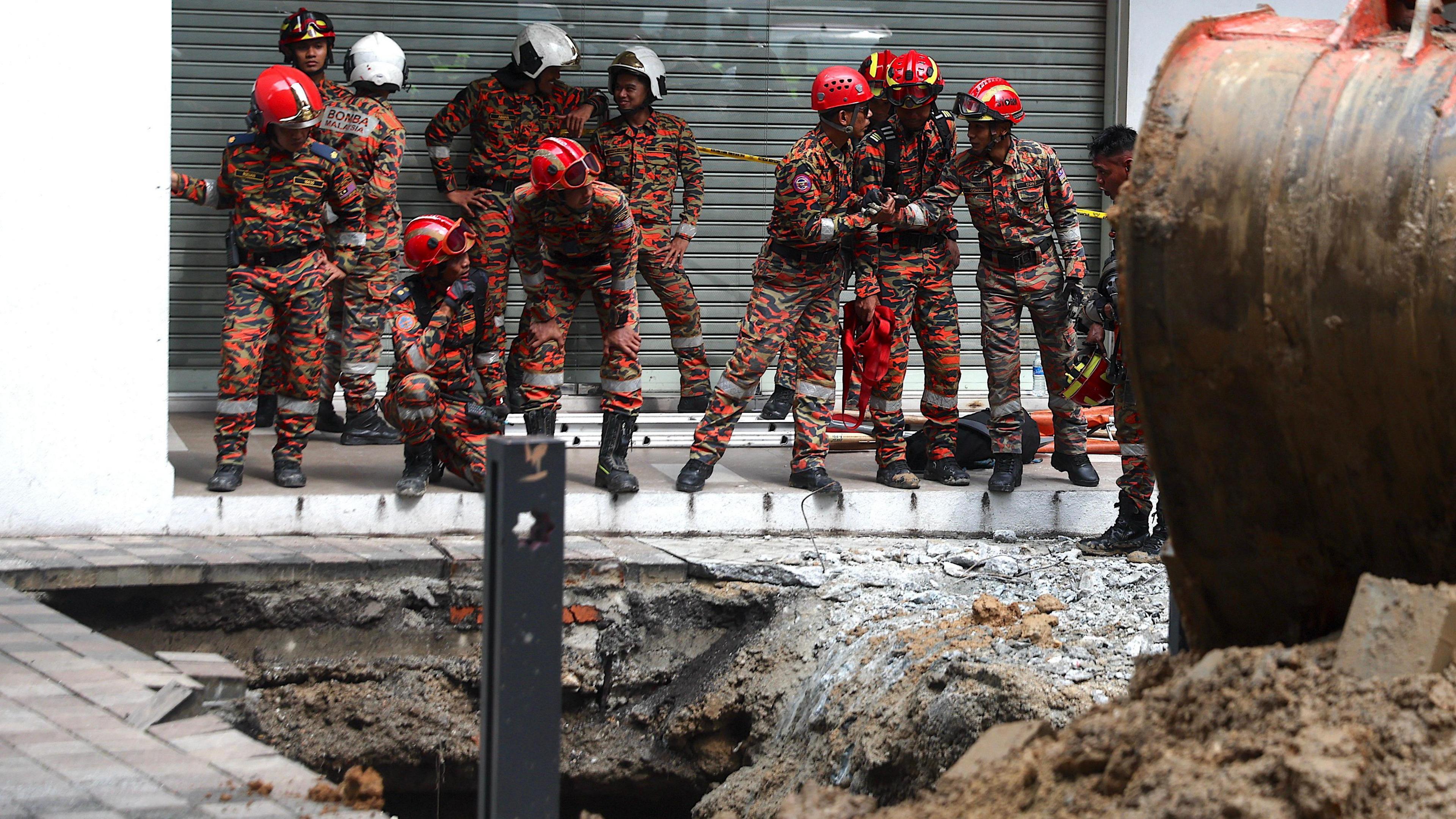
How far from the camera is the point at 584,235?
6.80 m

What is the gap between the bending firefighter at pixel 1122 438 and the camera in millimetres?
6461

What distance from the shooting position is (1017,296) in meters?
7.31

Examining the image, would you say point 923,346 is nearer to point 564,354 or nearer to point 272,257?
point 564,354

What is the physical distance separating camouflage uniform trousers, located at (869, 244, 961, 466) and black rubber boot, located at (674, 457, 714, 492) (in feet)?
3.18

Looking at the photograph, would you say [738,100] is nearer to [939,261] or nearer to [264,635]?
[939,261]

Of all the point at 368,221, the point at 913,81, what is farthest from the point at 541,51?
the point at 913,81

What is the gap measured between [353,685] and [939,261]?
147 inches

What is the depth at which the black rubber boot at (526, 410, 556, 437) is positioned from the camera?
22.3 feet

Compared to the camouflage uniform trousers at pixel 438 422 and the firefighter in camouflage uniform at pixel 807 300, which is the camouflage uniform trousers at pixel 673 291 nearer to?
the firefighter in camouflage uniform at pixel 807 300

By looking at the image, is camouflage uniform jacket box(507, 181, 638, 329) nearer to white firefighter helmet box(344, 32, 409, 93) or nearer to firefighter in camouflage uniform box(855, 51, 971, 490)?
firefighter in camouflage uniform box(855, 51, 971, 490)

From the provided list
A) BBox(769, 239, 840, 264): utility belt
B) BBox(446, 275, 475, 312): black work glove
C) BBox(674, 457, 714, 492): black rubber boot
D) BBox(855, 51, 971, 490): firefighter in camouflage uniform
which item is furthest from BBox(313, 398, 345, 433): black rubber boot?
BBox(855, 51, 971, 490): firefighter in camouflage uniform

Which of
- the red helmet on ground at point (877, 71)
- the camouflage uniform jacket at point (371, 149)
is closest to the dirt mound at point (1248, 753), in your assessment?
the red helmet on ground at point (877, 71)

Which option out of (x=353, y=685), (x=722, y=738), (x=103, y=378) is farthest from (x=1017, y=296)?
(x=103, y=378)

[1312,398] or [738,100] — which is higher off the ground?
[738,100]
